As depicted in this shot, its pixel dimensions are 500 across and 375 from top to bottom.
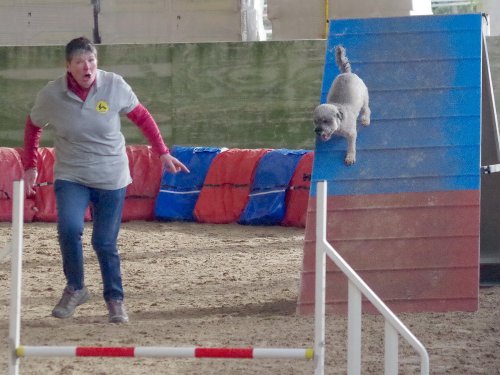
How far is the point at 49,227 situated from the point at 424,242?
536cm

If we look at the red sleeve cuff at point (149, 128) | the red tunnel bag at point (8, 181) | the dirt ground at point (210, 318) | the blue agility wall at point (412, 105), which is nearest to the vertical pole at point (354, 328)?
the dirt ground at point (210, 318)

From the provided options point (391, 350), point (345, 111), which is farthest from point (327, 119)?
point (391, 350)

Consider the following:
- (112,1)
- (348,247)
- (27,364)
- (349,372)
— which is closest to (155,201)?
(112,1)

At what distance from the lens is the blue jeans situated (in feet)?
19.6

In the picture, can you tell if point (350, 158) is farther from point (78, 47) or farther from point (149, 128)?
point (78, 47)

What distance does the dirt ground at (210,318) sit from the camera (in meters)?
5.27

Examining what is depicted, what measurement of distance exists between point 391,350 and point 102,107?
2.30 meters

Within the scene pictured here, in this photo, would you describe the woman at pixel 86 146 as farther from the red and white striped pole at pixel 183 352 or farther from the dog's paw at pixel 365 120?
the red and white striped pole at pixel 183 352

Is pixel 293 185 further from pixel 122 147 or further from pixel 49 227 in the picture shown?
pixel 122 147

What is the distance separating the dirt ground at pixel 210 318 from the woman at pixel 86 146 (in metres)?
0.51

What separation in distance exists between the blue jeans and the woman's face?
55 centimetres

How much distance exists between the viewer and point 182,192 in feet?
37.4

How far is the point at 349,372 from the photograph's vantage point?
4281 millimetres

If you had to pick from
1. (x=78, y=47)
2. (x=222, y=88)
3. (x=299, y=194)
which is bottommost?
(x=299, y=194)
